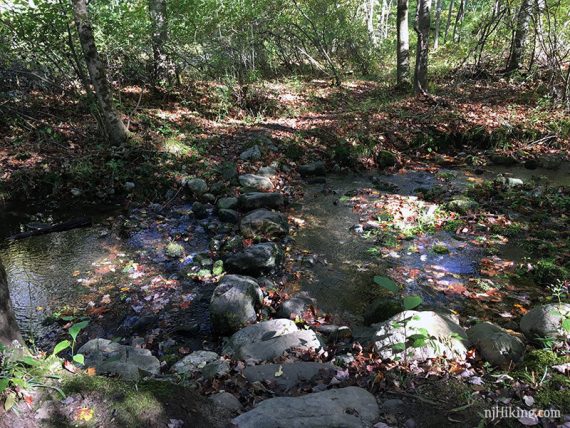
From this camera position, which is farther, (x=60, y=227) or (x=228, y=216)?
(x=228, y=216)

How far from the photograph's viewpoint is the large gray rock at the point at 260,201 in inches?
351

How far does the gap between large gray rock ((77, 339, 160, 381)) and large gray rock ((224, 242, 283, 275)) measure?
2228 mm

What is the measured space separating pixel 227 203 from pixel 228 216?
526 mm

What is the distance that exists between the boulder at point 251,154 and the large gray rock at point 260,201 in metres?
2.24

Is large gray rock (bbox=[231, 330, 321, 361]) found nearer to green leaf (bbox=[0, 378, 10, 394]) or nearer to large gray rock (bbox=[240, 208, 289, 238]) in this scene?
green leaf (bbox=[0, 378, 10, 394])

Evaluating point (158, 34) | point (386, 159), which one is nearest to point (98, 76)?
point (158, 34)

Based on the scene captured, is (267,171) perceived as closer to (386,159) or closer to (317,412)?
(386,159)

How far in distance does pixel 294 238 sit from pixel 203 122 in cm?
729

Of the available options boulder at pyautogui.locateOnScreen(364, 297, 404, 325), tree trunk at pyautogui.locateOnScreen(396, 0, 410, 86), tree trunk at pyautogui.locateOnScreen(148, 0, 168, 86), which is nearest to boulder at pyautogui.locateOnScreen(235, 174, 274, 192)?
boulder at pyautogui.locateOnScreen(364, 297, 404, 325)

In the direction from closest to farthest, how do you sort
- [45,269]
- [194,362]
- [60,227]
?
[194,362]
[45,269]
[60,227]

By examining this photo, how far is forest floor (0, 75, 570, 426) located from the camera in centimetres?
346

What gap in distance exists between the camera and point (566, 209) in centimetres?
798

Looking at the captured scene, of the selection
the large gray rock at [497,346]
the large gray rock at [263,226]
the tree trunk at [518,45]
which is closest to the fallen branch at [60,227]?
the large gray rock at [263,226]

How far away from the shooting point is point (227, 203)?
8.95 m
